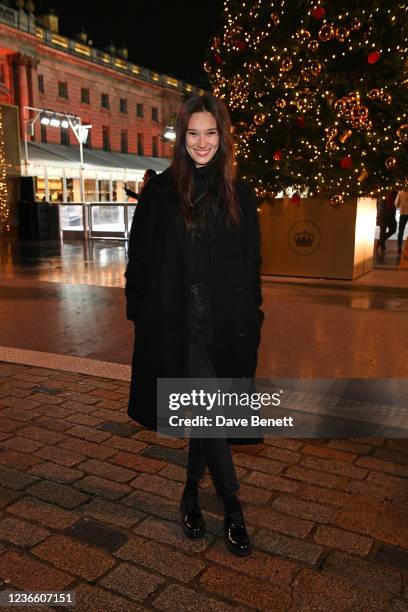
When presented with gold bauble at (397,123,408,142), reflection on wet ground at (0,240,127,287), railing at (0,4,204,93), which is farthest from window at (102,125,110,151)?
gold bauble at (397,123,408,142)

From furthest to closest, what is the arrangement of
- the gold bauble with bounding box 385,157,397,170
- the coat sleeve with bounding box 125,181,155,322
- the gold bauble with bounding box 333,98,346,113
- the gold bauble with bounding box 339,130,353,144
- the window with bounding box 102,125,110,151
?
the window with bounding box 102,125,110,151 → the gold bauble with bounding box 339,130,353,144 → the gold bauble with bounding box 385,157,397,170 → the gold bauble with bounding box 333,98,346,113 → the coat sleeve with bounding box 125,181,155,322

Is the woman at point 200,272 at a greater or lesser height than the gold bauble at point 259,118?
lesser

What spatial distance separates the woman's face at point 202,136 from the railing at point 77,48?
3010 centimetres

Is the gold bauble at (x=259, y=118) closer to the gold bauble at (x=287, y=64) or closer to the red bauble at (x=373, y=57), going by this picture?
the gold bauble at (x=287, y=64)

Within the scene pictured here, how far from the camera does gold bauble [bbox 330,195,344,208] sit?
871 cm

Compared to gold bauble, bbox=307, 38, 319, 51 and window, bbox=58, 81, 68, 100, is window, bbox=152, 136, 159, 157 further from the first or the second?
gold bauble, bbox=307, 38, 319, 51

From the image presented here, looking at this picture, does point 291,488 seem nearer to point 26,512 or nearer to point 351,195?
point 26,512

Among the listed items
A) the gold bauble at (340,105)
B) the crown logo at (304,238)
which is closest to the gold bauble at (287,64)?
the gold bauble at (340,105)

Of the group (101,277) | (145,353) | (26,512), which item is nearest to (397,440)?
(145,353)

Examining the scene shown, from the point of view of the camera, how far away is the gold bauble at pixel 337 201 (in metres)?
8.71

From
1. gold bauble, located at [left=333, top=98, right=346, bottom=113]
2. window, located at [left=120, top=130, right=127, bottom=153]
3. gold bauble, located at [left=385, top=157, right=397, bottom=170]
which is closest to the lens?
gold bauble, located at [left=333, top=98, right=346, bottom=113]

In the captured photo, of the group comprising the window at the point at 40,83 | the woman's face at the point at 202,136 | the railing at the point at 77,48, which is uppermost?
the railing at the point at 77,48

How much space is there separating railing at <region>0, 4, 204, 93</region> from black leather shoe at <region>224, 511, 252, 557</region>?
101 feet

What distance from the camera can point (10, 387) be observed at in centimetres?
461
